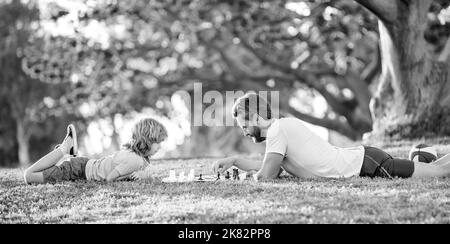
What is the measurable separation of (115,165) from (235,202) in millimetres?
2193

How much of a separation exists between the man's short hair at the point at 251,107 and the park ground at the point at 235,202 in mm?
754

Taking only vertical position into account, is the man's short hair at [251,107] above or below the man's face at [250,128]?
above

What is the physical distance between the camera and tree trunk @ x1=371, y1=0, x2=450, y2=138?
40.1 ft

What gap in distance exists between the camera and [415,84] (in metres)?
12.6

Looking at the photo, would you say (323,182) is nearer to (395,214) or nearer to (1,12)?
(395,214)

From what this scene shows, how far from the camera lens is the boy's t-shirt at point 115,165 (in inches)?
302

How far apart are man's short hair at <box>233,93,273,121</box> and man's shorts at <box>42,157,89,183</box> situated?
2.17 metres

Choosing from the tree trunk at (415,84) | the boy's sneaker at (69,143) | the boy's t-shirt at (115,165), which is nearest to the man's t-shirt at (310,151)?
the boy's t-shirt at (115,165)

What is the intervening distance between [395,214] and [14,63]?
84.8ft

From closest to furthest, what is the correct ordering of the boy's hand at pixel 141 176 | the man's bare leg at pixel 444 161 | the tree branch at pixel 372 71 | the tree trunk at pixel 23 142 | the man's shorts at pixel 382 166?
1. the man's shorts at pixel 382 166
2. the man's bare leg at pixel 444 161
3. the boy's hand at pixel 141 176
4. the tree branch at pixel 372 71
5. the tree trunk at pixel 23 142

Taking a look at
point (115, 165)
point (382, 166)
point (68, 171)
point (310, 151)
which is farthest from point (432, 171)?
point (68, 171)

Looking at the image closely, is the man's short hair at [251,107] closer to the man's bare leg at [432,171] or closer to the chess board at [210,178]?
the chess board at [210,178]
